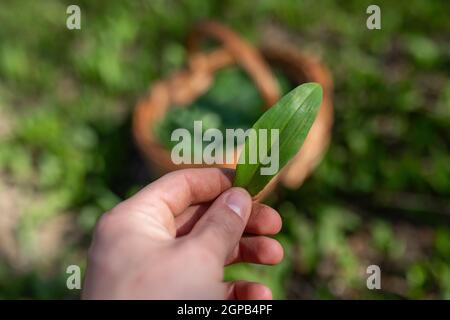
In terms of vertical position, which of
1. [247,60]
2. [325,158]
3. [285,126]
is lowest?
[285,126]

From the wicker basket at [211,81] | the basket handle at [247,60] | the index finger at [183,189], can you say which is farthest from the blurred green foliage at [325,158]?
the index finger at [183,189]

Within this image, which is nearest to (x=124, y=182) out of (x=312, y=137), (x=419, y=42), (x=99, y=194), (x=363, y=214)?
(x=99, y=194)

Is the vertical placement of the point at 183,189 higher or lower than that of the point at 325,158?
lower

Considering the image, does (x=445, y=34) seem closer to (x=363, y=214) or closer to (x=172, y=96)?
(x=363, y=214)

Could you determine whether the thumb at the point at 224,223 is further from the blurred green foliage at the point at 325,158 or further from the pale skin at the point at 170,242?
the blurred green foliage at the point at 325,158

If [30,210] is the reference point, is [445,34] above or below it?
above

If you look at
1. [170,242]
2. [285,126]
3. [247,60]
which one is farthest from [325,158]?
[170,242]

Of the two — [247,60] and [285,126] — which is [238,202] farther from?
[247,60]
